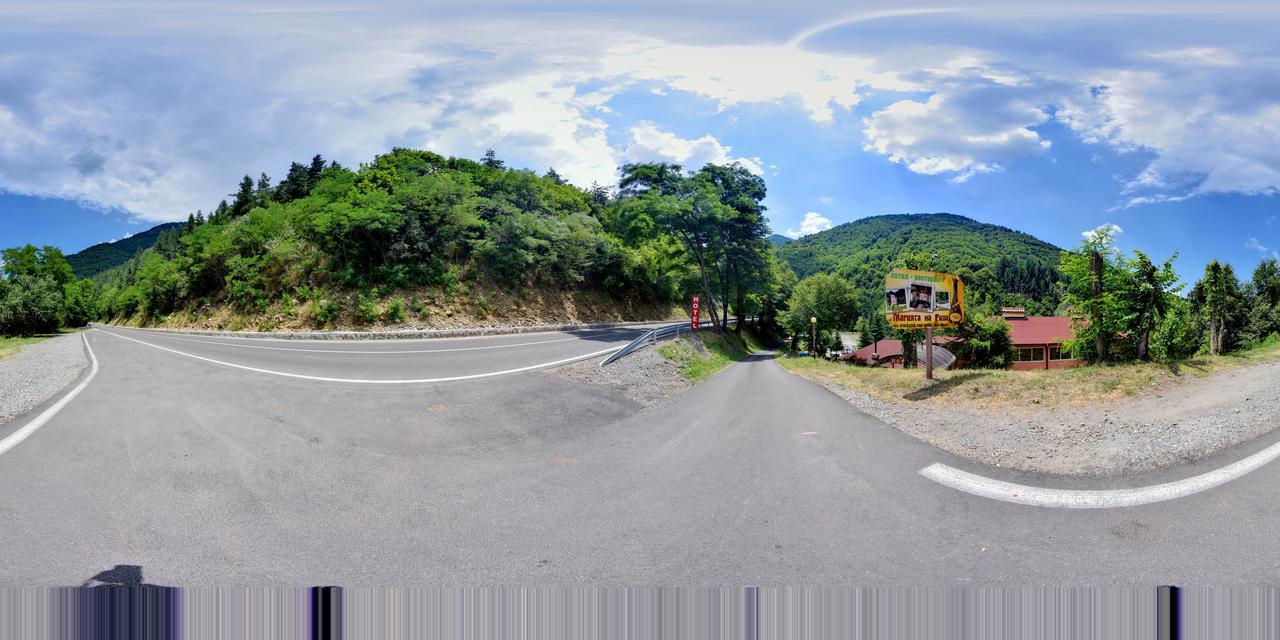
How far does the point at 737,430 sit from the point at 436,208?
22.9 meters

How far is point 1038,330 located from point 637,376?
28.7 meters

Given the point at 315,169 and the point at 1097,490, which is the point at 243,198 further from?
the point at 1097,490

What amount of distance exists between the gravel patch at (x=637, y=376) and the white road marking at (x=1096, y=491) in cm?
437

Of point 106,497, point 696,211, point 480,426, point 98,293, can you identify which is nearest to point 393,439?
point 480,426

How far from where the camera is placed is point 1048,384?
6.96 metres

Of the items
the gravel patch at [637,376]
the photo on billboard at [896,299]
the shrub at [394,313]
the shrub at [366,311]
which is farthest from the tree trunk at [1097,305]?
the shrub at [366,311]

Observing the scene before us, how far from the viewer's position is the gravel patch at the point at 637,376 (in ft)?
27.4

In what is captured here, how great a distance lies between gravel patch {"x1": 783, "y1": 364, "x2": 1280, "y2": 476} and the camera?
167 inches

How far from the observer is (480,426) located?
5750mm

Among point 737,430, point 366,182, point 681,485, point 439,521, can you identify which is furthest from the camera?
point 366,182

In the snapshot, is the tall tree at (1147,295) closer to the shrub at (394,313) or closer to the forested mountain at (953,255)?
the shrub at (394,313)

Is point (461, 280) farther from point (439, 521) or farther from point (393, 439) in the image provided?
point (439, 521)

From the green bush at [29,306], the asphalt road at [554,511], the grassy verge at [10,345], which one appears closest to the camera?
the asphalt road at [554,511]

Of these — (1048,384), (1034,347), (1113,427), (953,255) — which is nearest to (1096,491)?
(1113,427)
